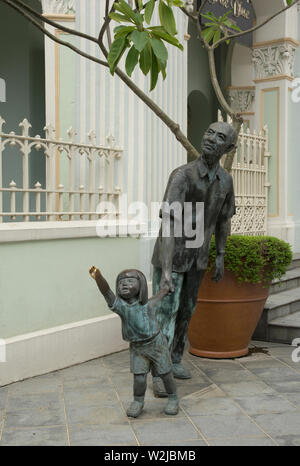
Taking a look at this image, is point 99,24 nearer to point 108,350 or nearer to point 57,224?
point 57,224

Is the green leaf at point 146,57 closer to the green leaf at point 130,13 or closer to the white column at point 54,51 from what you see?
the green leaf at point 130,13

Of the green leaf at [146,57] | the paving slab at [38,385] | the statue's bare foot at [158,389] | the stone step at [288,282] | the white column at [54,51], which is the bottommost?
the paving slab at [38,385]

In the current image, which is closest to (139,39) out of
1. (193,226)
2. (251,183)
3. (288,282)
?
(193,226)

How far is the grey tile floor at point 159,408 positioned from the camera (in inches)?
133

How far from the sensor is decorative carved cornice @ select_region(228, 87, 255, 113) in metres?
10.8

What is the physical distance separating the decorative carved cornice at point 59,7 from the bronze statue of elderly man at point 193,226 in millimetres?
2569

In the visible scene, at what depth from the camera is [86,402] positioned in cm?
402

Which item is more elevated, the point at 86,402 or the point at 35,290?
the point at 35,290

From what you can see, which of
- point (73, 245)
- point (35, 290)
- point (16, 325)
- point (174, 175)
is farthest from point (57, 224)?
point (174, 175)

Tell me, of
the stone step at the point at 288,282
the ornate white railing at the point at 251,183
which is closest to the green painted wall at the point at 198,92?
the ornate white railing at the point at 251,183

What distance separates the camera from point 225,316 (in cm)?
512

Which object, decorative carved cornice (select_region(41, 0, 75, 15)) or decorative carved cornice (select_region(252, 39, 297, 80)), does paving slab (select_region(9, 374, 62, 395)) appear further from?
decorative carved cornice (select_region(252, 39, 297, 80))

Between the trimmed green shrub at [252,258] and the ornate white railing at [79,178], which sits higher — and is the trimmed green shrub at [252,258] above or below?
below

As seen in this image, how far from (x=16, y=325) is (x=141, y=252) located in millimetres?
1693
